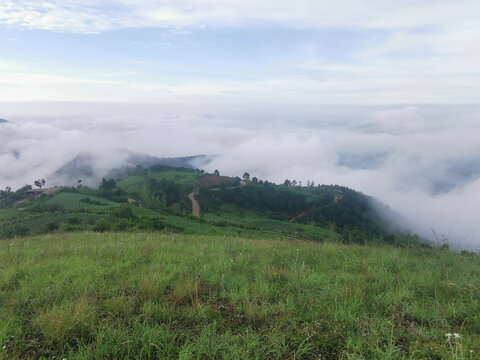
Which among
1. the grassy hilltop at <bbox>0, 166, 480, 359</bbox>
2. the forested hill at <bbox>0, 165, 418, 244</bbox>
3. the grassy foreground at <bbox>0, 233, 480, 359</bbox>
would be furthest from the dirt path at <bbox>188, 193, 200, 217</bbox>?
the grassy foreground at <bbox>0, 233, 480, 359</bbox>

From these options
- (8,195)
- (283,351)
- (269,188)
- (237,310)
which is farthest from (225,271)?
(269,188)

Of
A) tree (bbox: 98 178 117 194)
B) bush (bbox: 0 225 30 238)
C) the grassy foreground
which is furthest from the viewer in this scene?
tree (bbox: 98 178 117 194)

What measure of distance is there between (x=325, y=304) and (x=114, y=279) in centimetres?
329

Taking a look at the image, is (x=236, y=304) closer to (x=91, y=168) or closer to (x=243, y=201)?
(x=243, y=201)

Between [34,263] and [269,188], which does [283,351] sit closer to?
[34,263]

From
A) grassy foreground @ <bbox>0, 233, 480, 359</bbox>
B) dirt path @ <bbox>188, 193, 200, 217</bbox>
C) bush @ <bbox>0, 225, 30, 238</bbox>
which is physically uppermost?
grassy foreground @ <bbox>0, 233, 480, 359</bbox>

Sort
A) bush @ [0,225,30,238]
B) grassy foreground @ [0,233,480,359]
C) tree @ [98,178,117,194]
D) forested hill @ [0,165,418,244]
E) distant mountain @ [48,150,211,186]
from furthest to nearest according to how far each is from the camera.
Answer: distant mountain @ [48,150,211,186]
tree @ [98,178,117,194]
forested hill @ [0,165,418,244]
bush @ [0,225,30,238]
grassy foreground @ [0,233,480,359]

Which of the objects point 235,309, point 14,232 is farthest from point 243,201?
point 235,309

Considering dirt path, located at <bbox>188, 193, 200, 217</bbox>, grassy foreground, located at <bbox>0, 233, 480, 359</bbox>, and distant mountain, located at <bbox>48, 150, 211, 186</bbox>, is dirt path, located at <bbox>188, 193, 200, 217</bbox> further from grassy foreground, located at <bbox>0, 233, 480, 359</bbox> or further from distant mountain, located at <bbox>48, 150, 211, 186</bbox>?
distant mountain, located at <bbox>48, 150, 211, 186</bbox>

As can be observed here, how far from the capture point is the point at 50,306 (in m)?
3.37

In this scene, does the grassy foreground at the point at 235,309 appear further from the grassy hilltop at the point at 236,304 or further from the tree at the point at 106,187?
the tree at the point at 106,187

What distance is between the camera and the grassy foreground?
2648mm

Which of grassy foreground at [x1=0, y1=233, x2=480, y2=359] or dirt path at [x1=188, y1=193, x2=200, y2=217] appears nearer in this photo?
grassy foreground at [x1=0, y1=233, x2=480, y2=359]

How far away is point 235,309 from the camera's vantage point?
3.42 meters
